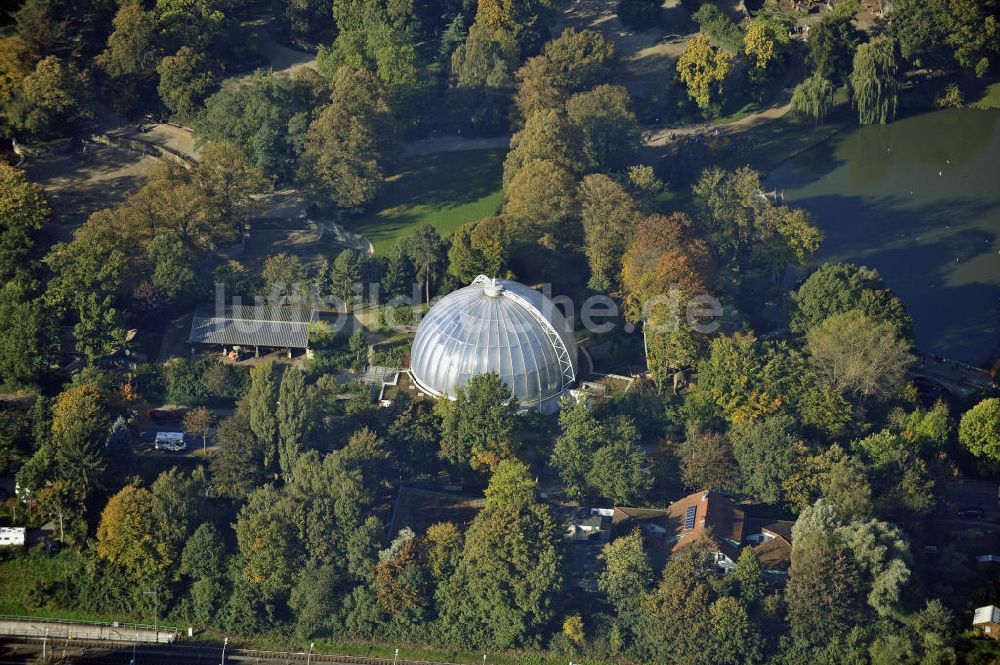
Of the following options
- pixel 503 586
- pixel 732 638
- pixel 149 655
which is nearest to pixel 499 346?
pixel 503 586

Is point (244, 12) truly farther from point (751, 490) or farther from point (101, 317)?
point (751, 490)

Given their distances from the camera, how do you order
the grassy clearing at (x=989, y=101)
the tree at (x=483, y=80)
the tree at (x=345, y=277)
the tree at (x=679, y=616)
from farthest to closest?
1. the grassy clearing at (x=989, y=101)
2. the tree at (x=483, y=80)
3. the tree at (x=345, y=277)
4. the tree at (x=679, y=616)

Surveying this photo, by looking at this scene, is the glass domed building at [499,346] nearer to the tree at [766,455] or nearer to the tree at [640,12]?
the tree at [766,455]

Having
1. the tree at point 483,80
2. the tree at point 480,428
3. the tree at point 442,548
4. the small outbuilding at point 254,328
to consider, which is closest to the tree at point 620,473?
the tree at point 480,428

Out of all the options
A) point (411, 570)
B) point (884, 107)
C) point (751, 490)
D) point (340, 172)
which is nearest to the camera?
point (411, 570)

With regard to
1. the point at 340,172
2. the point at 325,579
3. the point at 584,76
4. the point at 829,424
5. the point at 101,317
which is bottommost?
the point at 325,579

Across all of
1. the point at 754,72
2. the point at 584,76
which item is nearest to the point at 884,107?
the point at 754,72
